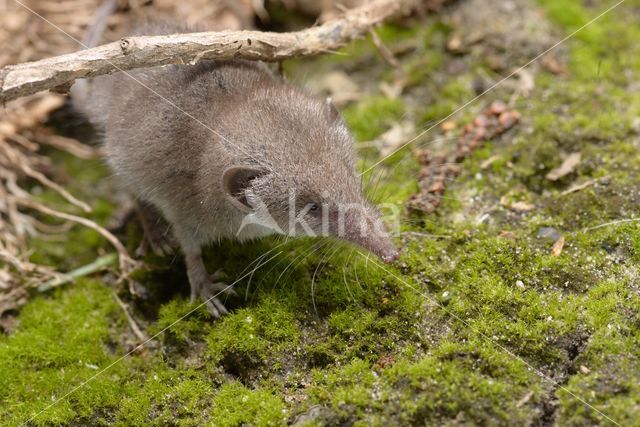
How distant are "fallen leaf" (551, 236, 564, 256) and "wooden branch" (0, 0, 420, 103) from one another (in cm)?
238

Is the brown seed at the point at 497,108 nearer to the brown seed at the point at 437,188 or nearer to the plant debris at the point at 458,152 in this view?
the plant debris at the point at 458,152

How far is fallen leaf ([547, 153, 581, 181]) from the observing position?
5.05 m

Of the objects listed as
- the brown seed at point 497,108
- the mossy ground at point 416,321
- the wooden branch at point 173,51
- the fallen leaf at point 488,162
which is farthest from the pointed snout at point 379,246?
the brown seed at point 497,108

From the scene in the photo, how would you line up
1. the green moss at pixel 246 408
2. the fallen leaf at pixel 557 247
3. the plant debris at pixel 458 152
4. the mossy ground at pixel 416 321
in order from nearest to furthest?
the mossy ground at pixel 416 321 → the green moss at pixel 246 408 → the fallen leaf at pixel 557 247 → the plant debris at pixel 458 152

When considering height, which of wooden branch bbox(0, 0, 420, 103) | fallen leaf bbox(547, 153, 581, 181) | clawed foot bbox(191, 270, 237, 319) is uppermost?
wooden branch bbox(0, 0, 420, 103)

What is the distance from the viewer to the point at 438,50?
6.62 meters

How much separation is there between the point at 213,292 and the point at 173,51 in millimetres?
1739

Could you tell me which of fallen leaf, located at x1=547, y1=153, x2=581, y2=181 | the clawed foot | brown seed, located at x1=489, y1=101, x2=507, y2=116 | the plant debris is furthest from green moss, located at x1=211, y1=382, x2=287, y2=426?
brown seed, located at x1=489, y1=101, x2=507, y2=116

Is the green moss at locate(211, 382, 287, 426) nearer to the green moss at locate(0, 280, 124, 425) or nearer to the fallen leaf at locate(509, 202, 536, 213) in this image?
the green moss at locate(0, 280, 124, 425)

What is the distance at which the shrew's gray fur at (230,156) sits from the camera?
4.23 meters

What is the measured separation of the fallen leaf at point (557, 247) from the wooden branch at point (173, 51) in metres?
2.38

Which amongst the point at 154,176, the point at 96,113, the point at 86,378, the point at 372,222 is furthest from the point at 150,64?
the point at 86,378

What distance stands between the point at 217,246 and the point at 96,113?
159 cm

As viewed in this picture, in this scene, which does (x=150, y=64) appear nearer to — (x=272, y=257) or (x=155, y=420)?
(x=272, y=257)
